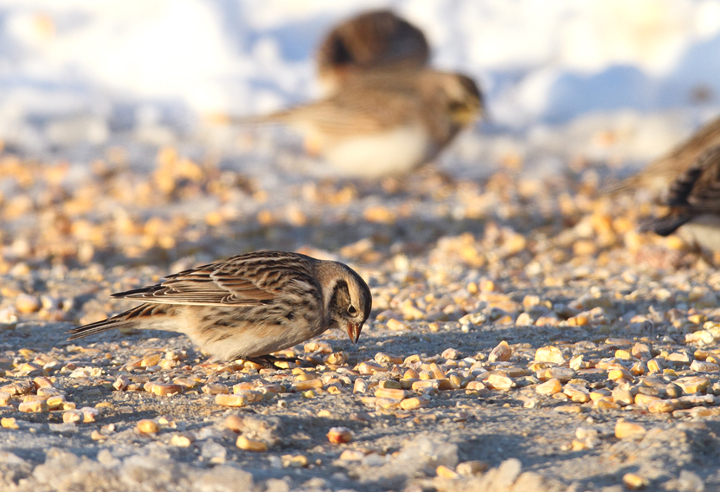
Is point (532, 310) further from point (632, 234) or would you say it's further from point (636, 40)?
point (636, 40)

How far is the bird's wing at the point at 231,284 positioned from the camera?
3.86 m

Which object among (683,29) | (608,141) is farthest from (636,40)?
(608,141)

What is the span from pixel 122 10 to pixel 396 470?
12391mm

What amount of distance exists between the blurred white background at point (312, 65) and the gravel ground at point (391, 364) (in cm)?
337

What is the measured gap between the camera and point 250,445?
9.43 ft

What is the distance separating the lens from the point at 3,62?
12016 millimetres

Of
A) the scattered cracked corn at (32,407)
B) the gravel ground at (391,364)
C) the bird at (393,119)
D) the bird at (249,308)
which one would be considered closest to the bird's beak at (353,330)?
the bird at (249,308)

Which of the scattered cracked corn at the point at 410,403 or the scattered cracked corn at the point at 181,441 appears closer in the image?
the scattered cracked corn at the point at 181,441

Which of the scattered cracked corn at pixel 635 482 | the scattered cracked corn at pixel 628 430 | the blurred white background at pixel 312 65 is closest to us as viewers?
the scattered cracked corn at pixel 635 482

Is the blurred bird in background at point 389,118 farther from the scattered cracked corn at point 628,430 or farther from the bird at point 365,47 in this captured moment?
the scattered cracked corn at point 628,430

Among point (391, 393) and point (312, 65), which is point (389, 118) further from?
point (312, 65)

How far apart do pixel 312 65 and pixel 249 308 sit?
32.8 ft

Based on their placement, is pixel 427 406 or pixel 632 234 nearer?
pixel 427 406

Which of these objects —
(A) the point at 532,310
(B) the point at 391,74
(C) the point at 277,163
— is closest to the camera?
(A) the point at 532,310
